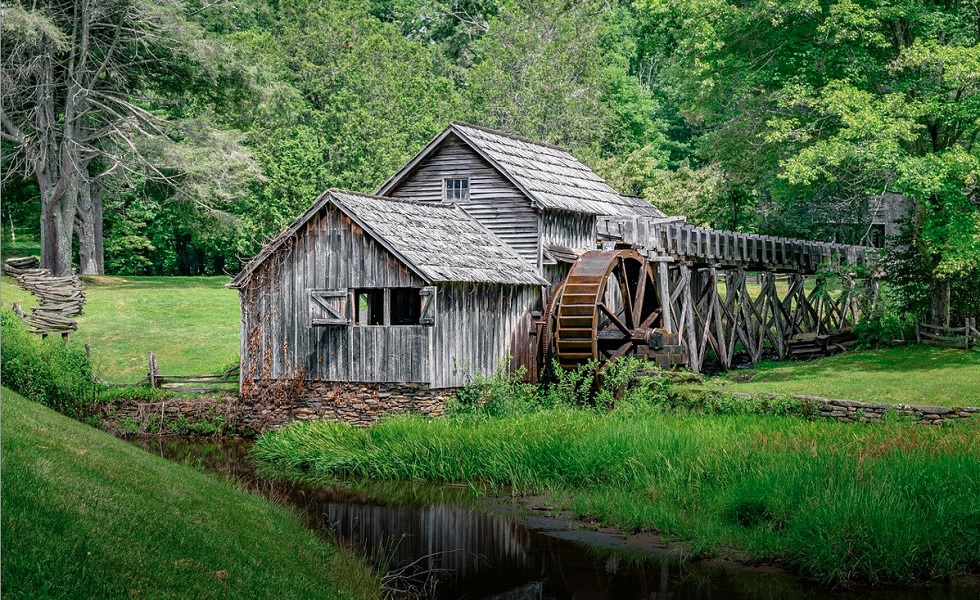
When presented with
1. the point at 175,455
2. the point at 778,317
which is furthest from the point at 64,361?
→ the point at 778,317

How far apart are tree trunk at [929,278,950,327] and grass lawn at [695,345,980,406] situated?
112cm

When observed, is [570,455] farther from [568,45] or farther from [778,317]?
[568,45]

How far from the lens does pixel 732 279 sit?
31.5m

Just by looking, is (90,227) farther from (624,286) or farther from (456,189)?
(624,286)

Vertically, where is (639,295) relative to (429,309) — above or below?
above

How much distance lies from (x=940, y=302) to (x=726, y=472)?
52.7ft

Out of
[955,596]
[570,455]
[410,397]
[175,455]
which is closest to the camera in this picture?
[955,596]

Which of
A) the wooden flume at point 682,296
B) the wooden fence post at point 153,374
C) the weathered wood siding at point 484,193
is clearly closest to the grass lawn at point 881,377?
the wooden flume at point 682,296

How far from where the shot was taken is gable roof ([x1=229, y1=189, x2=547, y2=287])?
22.8 metres

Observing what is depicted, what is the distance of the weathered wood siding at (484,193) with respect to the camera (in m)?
26.9

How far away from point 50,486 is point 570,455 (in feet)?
32.0

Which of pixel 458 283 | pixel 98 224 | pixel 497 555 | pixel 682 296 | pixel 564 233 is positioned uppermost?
pixel 98 224

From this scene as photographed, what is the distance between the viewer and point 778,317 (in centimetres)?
3353

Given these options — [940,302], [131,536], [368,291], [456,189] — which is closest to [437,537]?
[131,536]
